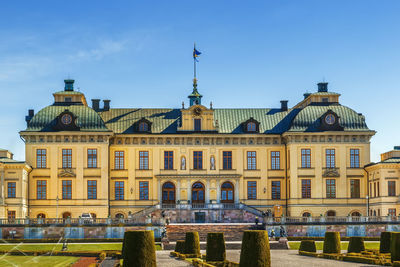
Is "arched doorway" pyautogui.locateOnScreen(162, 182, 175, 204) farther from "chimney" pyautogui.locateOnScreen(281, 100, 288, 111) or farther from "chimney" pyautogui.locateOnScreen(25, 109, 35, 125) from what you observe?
"chimney" pyautogui.locateOnScreen(25, 109, 35, 125)

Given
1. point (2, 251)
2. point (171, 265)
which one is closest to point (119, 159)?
point (2, 251)

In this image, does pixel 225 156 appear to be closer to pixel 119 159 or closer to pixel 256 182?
pixel 256 182

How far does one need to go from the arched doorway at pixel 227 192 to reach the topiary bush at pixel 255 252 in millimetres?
36214

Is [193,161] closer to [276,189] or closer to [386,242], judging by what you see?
[276,189]

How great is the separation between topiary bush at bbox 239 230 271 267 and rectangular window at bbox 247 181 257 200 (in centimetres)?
3640

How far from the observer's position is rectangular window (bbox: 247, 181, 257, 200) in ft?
221

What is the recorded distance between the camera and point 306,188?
66.1m

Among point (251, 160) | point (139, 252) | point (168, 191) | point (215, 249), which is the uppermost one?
point (251, 160)

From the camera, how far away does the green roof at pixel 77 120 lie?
2552 inches

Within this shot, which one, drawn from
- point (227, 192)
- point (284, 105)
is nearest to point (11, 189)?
point (227, 192)

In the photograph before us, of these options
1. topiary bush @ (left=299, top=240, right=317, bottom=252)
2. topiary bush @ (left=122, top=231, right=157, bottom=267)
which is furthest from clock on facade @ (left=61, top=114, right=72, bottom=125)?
Answer: topiary bush @ (left=122, top=231, right=157, bottom=267)

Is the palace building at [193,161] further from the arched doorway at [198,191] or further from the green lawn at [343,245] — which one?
the green lawn at [343,245]

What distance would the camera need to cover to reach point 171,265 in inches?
1444

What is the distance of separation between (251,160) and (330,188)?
25.4 ft
